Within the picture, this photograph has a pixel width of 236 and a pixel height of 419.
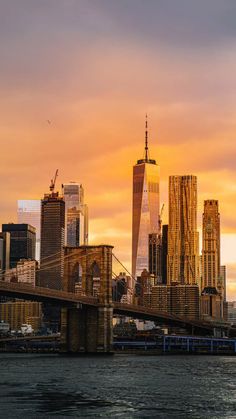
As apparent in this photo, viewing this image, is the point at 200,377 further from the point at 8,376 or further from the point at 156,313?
the point at 156,313

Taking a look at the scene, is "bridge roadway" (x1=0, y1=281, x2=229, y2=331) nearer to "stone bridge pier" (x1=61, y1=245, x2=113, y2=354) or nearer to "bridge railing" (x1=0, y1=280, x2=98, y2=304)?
"bridge railing" (x1=0, y1=280, x2=98, y2=304)

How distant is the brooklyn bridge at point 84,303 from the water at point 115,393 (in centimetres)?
3165

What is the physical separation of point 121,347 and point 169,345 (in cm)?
1604

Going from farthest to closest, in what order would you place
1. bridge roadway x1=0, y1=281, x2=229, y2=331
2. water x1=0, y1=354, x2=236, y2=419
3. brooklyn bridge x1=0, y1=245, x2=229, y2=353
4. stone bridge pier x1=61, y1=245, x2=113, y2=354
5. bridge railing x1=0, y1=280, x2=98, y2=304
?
stone bridge pier x1=61, y1=245, x2=113, y2=354 < brooklyn bridge x1=0, y1=245, x2=229, y2=353 < bridge roadway x1=0, y1=281, x2=229, y2=331 < bridge railing x1=0, y1=280, x2=98, y2=304 < water x1=0, y1=354, x2=236, y2=419

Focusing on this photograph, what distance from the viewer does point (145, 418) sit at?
47.3 m

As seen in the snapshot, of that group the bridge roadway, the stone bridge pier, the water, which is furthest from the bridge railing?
the water

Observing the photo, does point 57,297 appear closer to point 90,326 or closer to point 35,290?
point 35,290

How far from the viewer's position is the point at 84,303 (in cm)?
12725

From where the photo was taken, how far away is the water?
5019 centimetres

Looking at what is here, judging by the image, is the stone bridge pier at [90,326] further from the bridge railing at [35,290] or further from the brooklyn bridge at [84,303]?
the bridge railing at [35,290]

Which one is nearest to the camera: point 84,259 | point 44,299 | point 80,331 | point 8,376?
point 8,376

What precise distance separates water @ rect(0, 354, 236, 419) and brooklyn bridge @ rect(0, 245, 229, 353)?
3165cm

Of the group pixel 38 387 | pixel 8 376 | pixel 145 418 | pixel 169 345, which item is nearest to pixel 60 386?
pixel 38 387

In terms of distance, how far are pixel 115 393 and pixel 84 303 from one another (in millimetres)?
64970
